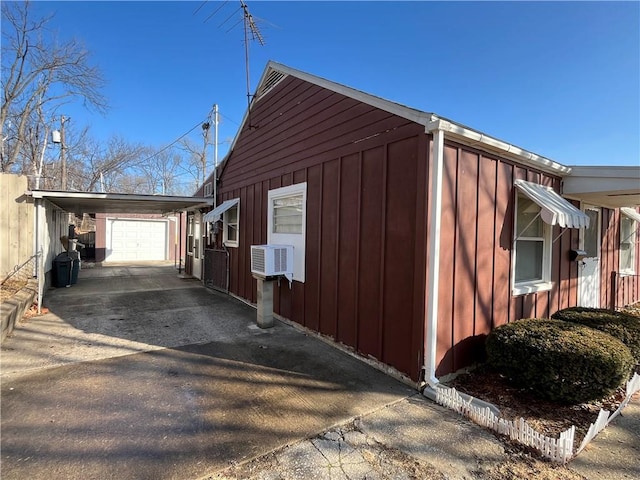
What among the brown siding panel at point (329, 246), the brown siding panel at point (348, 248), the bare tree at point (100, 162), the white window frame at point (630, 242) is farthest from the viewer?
the bare tree at point (100, 162)

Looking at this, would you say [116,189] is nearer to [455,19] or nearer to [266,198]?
[266,198]

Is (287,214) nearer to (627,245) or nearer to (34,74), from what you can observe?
(627,245)

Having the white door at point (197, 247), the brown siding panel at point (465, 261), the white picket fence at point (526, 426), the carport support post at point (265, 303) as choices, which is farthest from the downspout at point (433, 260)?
the white door at point (197, 247)

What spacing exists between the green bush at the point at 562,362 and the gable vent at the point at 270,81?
571cm

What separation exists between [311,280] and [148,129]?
20.2 m

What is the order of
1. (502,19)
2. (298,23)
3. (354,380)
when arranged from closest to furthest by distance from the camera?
(354,380), (502,19), (298,23)

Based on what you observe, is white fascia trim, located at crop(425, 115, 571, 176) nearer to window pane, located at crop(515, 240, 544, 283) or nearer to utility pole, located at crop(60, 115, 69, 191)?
window pane, located at crop(515, 240, 544, 283)

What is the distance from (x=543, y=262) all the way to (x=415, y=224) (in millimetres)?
2928

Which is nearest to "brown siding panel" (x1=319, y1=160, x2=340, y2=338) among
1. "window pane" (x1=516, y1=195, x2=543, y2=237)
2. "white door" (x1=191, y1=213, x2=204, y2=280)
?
"window pane" (x1=516, y1=195, x2=543, y2=237)

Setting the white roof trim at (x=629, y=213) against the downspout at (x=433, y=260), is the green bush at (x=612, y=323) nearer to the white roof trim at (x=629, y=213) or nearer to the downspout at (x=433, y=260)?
the downspout at (x=433, y=260)

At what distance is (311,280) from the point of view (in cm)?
504

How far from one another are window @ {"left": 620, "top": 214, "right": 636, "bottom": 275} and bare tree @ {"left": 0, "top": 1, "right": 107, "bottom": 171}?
19.3 meters

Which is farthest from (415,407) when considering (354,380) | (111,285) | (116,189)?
(116,189)

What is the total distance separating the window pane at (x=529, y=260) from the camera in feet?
14.8
